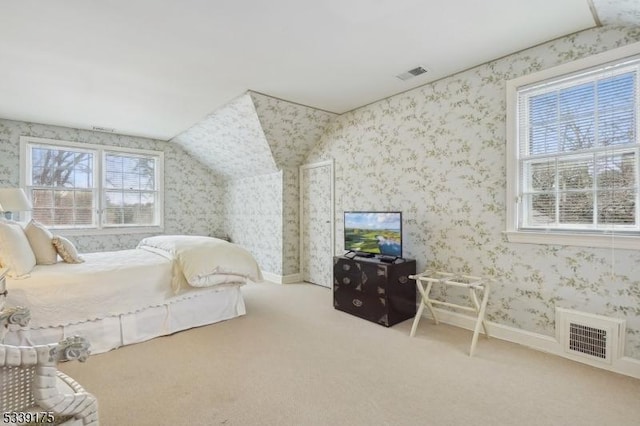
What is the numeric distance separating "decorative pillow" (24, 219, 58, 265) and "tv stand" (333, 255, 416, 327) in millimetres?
2739

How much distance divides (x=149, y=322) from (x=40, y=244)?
116 centimetres

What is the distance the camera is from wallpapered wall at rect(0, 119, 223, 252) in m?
4.39

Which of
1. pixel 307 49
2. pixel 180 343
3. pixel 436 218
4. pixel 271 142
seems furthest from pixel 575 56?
pixel 180 343

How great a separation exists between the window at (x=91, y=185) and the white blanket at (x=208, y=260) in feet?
7.68

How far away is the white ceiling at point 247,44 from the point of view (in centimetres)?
210

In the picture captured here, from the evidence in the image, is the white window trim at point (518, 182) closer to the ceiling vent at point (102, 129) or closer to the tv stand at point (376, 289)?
the tv stand at point (376, 289)

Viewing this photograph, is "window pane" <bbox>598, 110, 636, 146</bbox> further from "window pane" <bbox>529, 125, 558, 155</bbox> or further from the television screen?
the television screen

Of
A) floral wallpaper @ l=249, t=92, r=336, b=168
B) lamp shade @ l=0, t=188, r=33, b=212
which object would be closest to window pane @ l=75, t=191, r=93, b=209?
lamp shade @ l=0, t=188, r=33, b=212

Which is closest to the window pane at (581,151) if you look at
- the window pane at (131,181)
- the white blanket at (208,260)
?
the white blanket at (208,260)

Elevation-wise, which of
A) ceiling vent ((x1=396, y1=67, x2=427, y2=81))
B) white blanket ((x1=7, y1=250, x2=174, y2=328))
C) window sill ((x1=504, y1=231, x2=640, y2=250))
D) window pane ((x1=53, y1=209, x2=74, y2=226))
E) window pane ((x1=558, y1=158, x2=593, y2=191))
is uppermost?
ceiling vent ((x1=396, y1=67, x2=427, y2=81))

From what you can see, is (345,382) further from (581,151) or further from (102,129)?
(102,129)

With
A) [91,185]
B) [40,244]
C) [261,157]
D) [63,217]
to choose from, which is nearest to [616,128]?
[261,157]

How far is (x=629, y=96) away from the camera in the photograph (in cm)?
223

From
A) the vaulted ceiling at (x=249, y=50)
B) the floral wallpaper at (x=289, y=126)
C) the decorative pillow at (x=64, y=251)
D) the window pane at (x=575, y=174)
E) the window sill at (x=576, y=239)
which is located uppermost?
the vaulted ceiling at (x=249, y=50)
